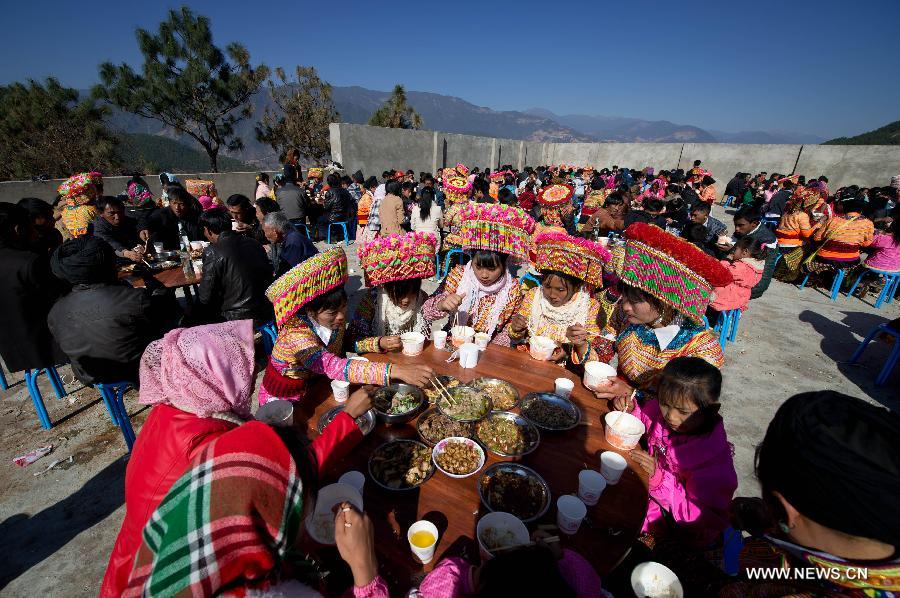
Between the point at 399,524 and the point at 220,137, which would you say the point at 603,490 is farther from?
the point at 220,137

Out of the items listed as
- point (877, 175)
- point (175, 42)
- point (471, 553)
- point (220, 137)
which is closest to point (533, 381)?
point (471, 553)

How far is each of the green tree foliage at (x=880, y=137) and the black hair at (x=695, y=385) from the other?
191 feet

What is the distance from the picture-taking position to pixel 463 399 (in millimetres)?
2734

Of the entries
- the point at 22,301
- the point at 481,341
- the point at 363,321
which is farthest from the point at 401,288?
the point at 22,301

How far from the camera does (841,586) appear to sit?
1.37m

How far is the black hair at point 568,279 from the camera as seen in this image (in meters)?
3.72

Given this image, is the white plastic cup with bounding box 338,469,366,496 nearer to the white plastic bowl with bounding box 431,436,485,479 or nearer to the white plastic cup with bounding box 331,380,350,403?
the white plastic bowl with bounding box 431,436,485,479

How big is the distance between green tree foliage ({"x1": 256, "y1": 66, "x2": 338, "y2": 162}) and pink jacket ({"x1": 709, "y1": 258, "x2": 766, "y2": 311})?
37.2 metres

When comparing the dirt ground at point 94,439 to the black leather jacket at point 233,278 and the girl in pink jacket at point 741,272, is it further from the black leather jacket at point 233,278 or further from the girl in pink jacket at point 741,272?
the black leather jacket at point 233,278

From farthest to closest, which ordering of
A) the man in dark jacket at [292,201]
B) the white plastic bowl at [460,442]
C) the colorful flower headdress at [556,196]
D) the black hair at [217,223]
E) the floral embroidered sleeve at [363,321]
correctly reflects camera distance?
the man in dark jacket at [292,201] < the colorful flower headdress at [556,196] < the black hair at [217,223] < the floral embroidered sleeve at [363,321] < the white plastic bowl at [460,442]

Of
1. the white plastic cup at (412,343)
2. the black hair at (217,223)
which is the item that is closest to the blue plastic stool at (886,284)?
the white plastic cup at (412,343)

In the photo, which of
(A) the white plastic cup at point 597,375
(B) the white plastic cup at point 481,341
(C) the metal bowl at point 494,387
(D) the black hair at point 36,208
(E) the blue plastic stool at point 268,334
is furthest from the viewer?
(E) the blue plastic stool at point 268,334

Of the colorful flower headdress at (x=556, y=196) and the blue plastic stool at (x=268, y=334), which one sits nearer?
the blue plastic stool at (x=268, y=334)

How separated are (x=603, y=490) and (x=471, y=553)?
0.85m
